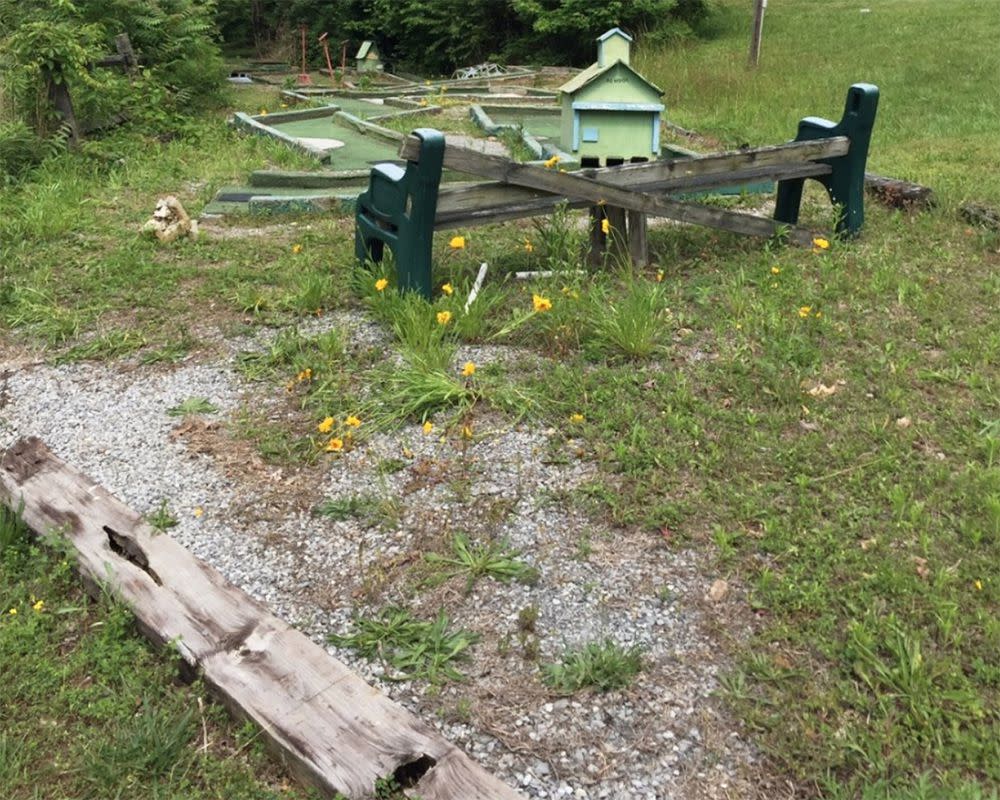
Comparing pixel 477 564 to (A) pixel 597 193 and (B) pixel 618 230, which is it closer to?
(A) pixel 597 193

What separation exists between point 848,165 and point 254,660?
15.8ft

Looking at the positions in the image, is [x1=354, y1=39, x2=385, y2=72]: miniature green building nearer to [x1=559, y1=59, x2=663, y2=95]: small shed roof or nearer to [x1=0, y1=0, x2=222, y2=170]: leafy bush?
[x1=0, y1=0, x2=222, y2=170]: leafy bush

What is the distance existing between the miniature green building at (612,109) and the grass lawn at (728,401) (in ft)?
2.97

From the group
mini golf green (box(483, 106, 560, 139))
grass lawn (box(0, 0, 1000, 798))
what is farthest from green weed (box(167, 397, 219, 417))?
mini golf green (box(483, 106, 560, 139))

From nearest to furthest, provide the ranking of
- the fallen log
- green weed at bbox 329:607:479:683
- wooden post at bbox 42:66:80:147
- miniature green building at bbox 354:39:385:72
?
1. green weed at bbox 329:607:479:683
2. the fallen log
3. wooden post at bbox 42:66:80:147
4. miniature green building at bbox 354:39:385:72

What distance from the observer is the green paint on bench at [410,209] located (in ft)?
14.3

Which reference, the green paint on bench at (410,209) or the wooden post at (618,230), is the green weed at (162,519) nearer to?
the green paint on bench at (410,209)

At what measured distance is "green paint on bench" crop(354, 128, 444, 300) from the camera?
4344mm

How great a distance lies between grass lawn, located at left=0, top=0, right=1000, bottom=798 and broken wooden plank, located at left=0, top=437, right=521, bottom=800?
13 centimetres

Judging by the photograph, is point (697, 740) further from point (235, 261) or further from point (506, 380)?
point (235, 261)

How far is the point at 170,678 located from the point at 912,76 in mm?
12198

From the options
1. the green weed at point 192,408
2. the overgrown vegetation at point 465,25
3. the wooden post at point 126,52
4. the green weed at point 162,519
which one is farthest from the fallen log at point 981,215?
the overgrown vegetation at point 465,25

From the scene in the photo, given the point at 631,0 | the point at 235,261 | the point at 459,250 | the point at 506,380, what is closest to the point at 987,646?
the point at 506,380

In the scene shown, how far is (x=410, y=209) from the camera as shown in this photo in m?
4.52
